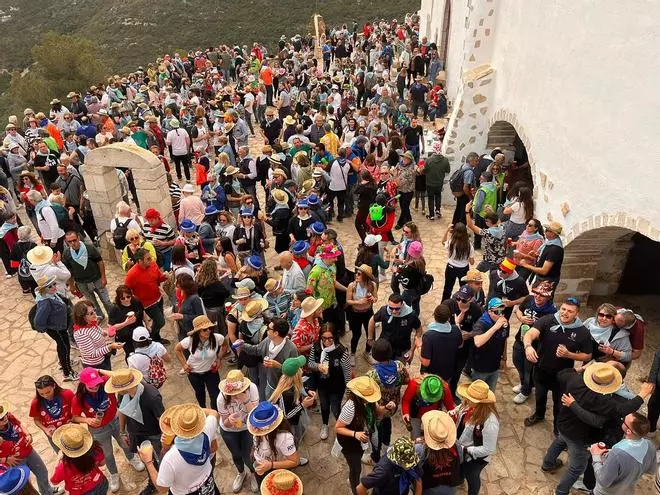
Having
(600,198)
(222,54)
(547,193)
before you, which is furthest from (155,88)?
(600,198)

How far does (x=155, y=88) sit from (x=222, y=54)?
171 inches

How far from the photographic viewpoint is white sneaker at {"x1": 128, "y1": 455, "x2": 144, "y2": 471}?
5.43m

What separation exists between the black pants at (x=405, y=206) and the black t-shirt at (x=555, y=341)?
15.7 feet

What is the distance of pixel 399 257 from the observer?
Result: 22.0 feet

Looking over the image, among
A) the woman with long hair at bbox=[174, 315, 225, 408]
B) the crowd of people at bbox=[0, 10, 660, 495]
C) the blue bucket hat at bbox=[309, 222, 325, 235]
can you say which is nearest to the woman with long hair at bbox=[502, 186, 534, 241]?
the crowd of people at bbox=[0, 10, 660, 495]

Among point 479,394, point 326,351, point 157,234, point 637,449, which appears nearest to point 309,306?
point 326,351

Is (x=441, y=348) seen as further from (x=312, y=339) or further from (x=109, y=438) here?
(x=109, y=438)

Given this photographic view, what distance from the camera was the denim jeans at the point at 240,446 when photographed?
4.82 meters

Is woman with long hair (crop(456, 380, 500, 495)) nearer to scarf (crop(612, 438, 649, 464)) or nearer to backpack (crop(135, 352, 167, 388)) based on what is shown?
scarf (crop(612, 438, 649, 464))

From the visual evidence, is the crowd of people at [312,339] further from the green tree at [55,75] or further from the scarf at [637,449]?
the green tree at [55,75]

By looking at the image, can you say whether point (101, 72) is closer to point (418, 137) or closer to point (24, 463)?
point (418, 137)

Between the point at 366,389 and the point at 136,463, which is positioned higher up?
the point at 366,389

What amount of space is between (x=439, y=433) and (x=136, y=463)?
3441mm

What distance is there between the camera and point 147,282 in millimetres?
6469
